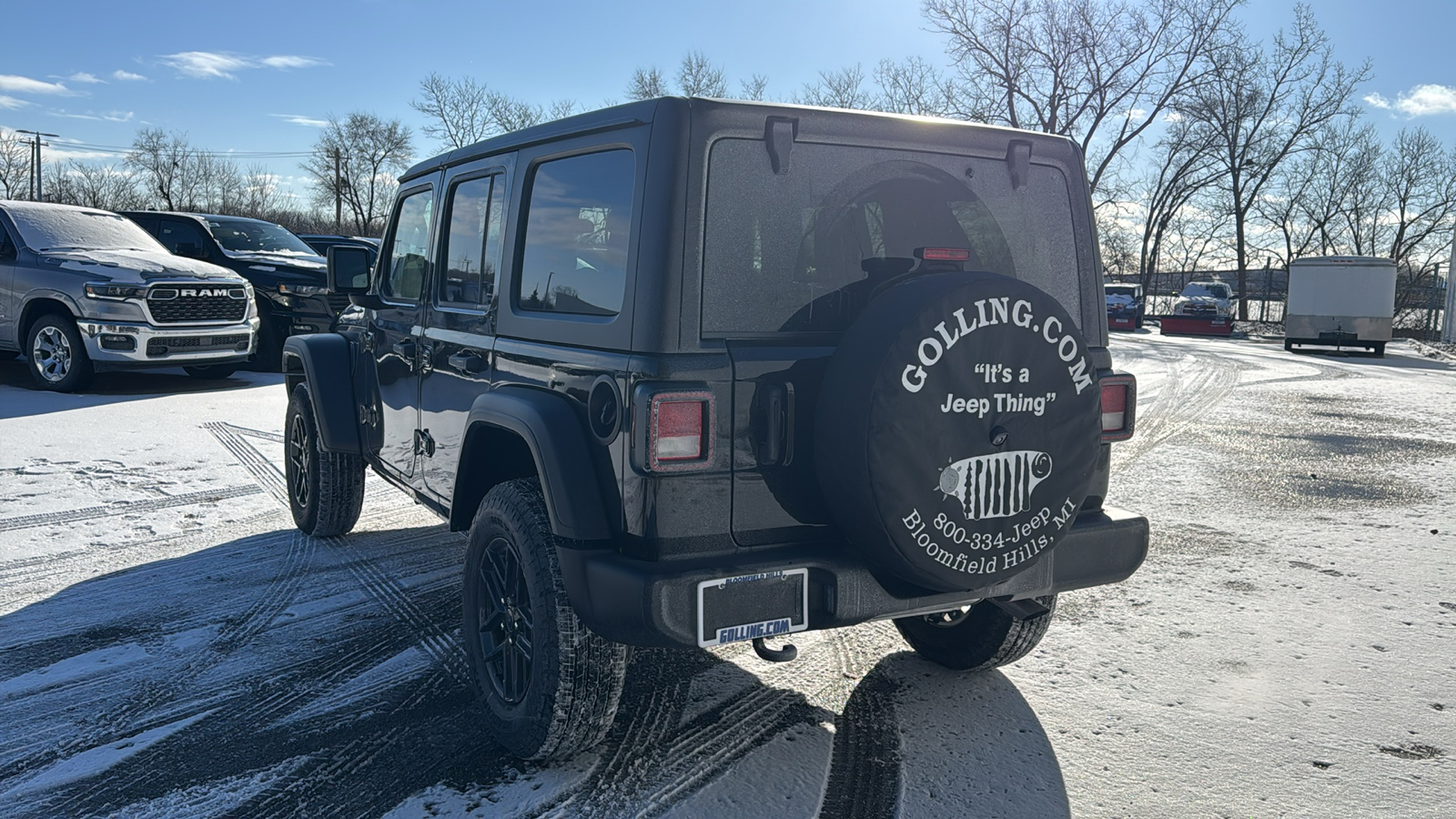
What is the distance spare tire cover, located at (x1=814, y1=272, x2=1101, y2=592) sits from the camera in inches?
108

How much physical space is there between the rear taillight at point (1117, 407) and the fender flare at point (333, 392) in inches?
137

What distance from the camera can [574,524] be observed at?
2.91 meters

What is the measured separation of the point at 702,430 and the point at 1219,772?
1.96 metres

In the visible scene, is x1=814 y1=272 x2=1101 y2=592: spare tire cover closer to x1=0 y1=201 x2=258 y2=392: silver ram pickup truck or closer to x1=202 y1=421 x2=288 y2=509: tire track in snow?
x1=202 y1=421 x2=288 y2=509: tire track in snow

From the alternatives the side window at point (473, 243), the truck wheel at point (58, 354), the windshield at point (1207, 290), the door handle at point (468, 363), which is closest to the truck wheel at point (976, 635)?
the door handle at point (468, 363)

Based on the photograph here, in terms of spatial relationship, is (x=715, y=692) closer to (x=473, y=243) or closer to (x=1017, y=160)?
(x=473, y=243)

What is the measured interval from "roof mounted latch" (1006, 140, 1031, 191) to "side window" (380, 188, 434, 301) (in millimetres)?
2354

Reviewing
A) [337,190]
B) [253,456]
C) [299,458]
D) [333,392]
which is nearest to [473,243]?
[333,392]

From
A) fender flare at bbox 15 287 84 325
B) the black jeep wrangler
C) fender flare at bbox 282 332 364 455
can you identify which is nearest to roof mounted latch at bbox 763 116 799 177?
the black jeep wrangler

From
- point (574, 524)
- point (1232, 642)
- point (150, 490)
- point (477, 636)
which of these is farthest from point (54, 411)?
point (1232, 642)

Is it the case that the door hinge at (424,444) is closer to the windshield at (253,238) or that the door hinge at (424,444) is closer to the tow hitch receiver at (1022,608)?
the tow hitch receiver at (1022,608)

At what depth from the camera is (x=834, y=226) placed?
3.12 meters

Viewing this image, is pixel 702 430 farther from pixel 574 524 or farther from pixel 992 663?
pixel 992 663

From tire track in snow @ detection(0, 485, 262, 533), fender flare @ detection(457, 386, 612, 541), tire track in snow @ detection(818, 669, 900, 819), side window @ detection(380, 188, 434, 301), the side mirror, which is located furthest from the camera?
A: tire track in snow @ detection(0, 485, 262, 533)
